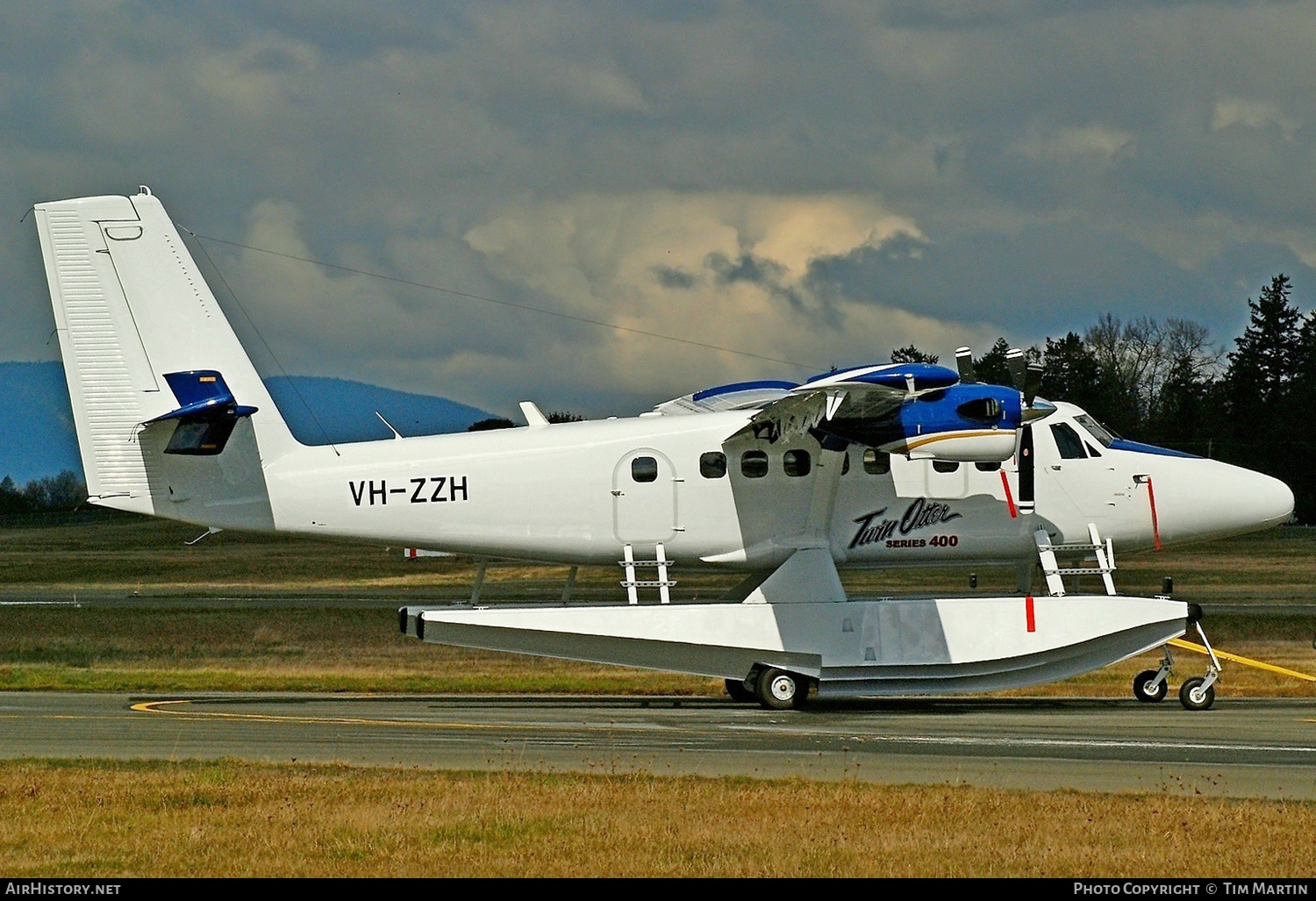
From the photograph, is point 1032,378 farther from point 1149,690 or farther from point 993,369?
point 993,369

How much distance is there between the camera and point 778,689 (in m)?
20.5

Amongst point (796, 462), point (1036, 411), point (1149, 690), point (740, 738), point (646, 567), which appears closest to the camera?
point (740, 738)

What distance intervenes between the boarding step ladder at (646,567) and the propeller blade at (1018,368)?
578 cm

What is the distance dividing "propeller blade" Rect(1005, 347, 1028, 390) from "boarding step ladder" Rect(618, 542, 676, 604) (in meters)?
5.78

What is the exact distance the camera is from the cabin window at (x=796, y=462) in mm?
21312

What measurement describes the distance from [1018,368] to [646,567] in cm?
638

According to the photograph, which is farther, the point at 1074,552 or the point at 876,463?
the point at 1074,552

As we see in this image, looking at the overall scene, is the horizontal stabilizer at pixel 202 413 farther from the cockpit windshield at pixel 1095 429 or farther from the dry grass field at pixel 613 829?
the cockpit windshield at pixel 1095 429

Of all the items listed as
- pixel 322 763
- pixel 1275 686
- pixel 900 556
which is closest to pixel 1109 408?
A: pixel 1275 686

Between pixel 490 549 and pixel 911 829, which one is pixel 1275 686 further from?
pixel 911 829

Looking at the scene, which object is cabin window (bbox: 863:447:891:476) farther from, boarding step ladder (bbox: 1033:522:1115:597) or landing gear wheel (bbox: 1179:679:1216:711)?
landing gear wheel (bbox: 1179:679:1216:711)

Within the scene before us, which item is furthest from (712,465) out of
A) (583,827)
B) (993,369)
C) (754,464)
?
(993,369)

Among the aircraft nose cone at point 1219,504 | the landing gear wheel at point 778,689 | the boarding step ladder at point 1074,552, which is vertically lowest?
the landing gear wheel at point 778,689

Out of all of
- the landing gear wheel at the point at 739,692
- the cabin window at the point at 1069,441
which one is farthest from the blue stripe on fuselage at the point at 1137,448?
the landing gear wheel at the point at 739,692
